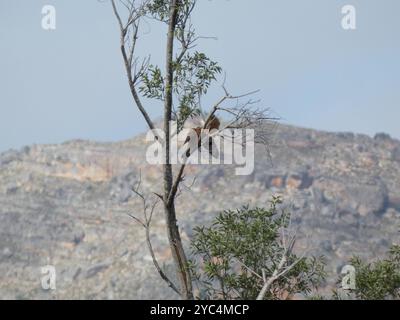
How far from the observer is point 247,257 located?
18.2 m

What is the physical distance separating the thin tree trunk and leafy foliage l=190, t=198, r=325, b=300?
5.57 ft

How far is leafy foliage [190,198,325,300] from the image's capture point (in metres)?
17.8

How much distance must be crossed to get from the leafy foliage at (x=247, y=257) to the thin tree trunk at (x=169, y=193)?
1.70 m

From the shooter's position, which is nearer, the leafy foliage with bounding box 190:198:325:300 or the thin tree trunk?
the thin tree trunk

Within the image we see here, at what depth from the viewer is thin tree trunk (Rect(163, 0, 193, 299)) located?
1538 cm

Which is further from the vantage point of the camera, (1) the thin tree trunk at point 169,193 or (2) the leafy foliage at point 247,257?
Result: (2) the leafy foliage at point 247,257

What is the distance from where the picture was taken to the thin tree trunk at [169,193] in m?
15.4

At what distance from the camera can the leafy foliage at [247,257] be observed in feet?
58.5

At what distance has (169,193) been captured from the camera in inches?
603

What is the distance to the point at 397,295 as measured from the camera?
20953mm

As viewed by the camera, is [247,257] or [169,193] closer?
[169,193]

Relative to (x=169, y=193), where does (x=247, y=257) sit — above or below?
below

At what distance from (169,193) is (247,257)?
3.48m
